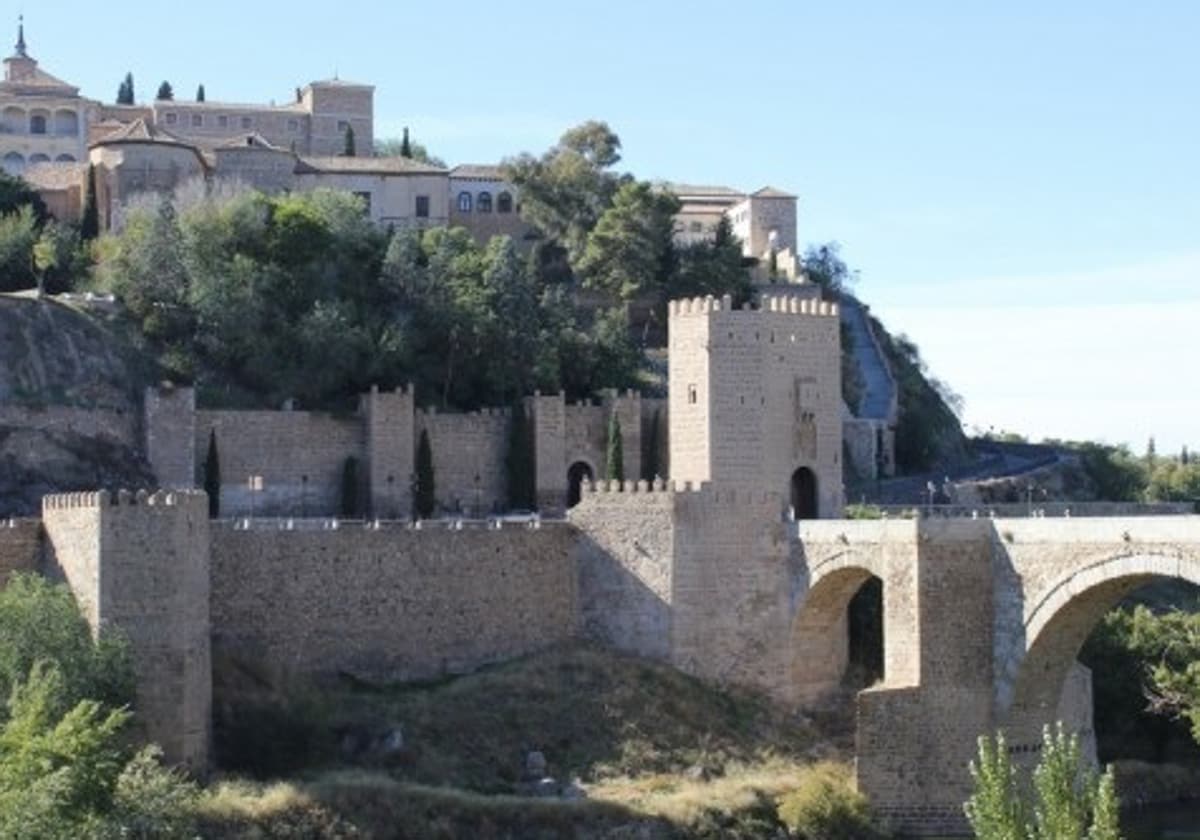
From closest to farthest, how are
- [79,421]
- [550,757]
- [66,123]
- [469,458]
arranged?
[550,757]
[79,421]
[469,458]
[66,123]

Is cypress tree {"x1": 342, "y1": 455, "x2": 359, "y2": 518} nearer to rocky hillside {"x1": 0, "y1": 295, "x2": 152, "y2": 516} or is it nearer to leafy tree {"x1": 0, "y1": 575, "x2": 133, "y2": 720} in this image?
rocky hillside {"x1": 0, "y1": 295, "x2": 152, "y2": 516}

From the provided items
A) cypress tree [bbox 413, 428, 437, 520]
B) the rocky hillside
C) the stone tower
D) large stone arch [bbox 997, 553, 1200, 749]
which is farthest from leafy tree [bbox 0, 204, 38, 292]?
large stone arch [bbox 997, 553, 1200, 749]

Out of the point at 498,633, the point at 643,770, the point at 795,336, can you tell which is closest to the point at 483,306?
the point at 795,336

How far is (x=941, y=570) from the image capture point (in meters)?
41.8

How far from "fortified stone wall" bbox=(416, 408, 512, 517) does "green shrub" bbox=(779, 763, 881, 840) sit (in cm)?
1865

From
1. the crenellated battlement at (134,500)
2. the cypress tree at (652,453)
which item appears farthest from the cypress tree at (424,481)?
the crenellated battlement at (134,500)

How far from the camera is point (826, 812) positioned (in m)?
40.5

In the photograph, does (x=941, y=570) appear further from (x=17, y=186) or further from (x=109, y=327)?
(x=17, y=186)

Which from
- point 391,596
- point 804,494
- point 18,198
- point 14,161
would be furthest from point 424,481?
point 14,161

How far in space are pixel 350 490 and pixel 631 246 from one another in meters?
17.0

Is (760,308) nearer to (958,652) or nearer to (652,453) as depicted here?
(652,453)

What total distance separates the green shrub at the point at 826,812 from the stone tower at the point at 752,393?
1022cm

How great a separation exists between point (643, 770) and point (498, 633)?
483cm

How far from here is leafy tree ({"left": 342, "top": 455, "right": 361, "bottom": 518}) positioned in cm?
5688
